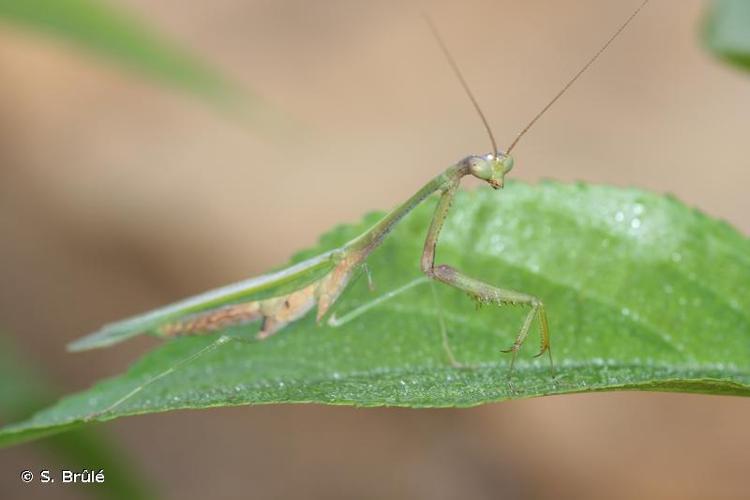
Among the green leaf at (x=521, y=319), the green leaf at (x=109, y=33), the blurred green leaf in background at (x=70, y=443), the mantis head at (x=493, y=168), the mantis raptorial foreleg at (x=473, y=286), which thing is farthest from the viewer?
the blurred green leaf in background at (x=70, y=443)

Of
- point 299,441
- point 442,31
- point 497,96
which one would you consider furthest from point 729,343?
point 442,31

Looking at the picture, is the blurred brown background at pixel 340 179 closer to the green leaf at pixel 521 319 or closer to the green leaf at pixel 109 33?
the green leaf at pixel 109 33

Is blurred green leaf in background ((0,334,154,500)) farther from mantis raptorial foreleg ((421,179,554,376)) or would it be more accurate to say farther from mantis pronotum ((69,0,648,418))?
mantis raptorial foreleg ((421,179,554,376))

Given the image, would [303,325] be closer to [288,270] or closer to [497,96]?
[288,270]

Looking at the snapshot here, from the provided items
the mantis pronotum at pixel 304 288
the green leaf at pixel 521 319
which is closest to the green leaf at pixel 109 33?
the mantis pronotum at pixel 304 288

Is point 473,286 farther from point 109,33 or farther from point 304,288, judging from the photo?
point 109,33

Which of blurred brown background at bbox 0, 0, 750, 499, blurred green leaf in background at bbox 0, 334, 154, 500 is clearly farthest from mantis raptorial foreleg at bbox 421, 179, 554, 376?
blurred brown background at bbox 0, 0, 750, 499

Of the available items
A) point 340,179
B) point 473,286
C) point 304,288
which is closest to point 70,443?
point 304,288
